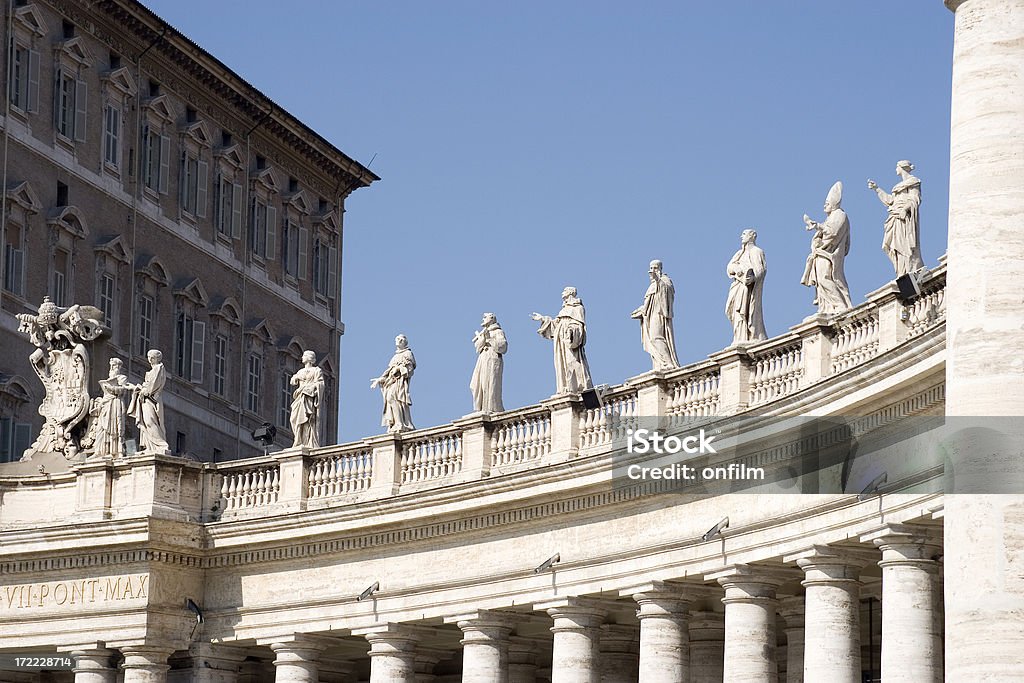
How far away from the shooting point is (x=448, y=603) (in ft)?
174

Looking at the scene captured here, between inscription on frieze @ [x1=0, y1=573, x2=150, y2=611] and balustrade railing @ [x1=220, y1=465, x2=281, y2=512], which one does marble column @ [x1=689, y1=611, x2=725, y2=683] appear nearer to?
balustrade railing @ [x1=220, y1=465, x2=281, y2=512]

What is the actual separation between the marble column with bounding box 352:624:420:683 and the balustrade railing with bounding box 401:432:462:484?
3.39 metres

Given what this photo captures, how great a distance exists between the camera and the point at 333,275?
95.9 m

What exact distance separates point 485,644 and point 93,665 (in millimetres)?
10024

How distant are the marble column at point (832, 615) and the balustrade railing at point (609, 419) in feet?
23.3

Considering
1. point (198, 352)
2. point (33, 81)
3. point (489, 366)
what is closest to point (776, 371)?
point (489, 366)

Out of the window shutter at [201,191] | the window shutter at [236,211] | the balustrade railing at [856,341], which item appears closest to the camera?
the balustrade railing at [856,341]

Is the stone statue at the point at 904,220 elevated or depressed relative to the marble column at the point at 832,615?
elevated

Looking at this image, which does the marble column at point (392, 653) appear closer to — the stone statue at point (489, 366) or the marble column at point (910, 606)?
the stone statue at point (489, 366)

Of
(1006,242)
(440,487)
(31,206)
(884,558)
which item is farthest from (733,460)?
(31,206)

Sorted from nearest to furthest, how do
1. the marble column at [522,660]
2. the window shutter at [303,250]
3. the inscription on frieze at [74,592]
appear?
the inscription on frieze at [74,592]
the marble column at [522,660]
the window shutter at [303,250]

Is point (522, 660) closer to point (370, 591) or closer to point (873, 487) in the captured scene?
point (370, 591)

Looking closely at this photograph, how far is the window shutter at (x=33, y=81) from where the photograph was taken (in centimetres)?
7525

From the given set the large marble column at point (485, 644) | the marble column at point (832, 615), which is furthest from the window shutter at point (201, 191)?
the marble column at point (832, 615)
